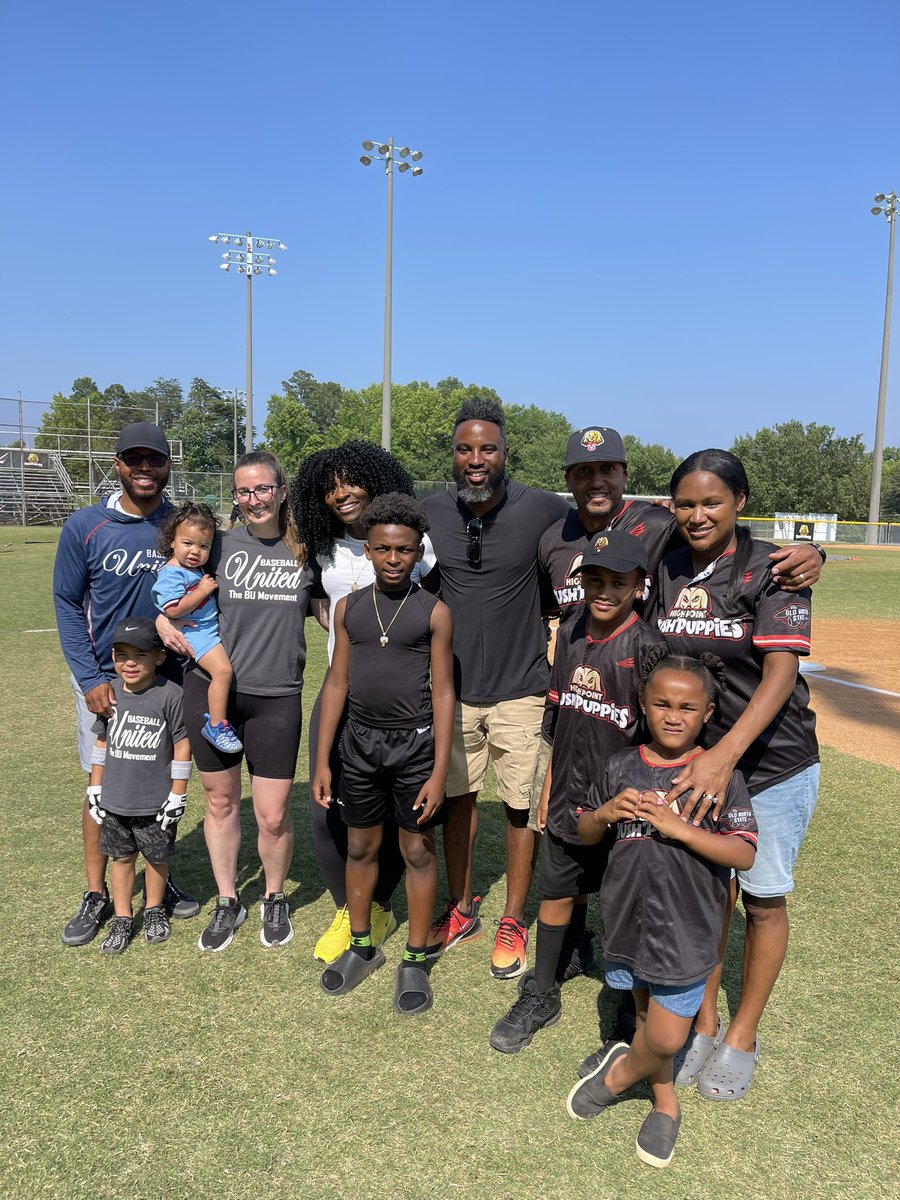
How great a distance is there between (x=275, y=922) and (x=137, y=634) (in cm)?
148

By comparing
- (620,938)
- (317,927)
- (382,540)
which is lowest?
(317,927)

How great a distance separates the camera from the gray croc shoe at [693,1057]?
9.46 ft

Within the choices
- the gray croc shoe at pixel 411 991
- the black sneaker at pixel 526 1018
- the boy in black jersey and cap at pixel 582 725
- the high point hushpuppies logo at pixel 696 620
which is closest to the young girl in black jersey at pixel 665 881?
the high point hushpuppies logo at pixel 696 620

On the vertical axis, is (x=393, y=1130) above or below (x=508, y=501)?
below

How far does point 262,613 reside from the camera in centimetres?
367

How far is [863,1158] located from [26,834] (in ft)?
14.6

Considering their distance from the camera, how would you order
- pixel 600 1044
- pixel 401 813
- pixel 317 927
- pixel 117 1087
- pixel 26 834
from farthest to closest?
1. pixel 26 834
2. pixel 317 927
3. pixel 401 813
4. pixel 600 1044
5. pixel 117 1087

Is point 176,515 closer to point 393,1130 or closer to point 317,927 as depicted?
point 317,927

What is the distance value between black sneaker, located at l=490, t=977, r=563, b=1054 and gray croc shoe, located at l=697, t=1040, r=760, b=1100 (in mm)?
595

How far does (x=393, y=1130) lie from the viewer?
258 centimetres

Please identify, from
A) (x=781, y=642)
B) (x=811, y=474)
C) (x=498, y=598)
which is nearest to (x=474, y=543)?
(x=498, y=598)

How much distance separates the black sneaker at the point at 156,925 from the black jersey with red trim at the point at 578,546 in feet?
7.72

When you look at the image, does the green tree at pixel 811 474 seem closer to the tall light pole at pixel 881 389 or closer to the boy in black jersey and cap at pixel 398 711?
the tall light pole at pixel 881 389

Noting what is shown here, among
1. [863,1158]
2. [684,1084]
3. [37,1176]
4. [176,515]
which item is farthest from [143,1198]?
[176,515]
